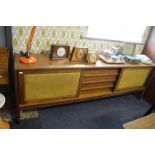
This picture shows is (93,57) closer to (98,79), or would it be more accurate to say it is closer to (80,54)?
(80,54)

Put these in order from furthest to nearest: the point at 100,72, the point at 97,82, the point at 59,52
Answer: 1. the point at 97,82
2. the point at 100,72
3. the point at 59,52

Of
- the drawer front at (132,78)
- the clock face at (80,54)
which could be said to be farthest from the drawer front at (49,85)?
the drawer front at (132,78)

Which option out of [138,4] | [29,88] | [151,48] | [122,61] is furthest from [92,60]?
[151,48]

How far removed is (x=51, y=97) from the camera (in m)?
1.73

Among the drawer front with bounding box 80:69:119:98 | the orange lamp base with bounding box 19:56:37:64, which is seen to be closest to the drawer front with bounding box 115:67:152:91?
the drawer front with bounding box 80:69:119:98

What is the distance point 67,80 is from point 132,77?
3.61ft

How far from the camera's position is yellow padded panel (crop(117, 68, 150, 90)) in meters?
2.08

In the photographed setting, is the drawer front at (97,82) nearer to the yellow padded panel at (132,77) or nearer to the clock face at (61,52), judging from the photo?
the yellow padded panel at (132,77)

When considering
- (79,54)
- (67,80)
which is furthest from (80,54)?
(67,80)

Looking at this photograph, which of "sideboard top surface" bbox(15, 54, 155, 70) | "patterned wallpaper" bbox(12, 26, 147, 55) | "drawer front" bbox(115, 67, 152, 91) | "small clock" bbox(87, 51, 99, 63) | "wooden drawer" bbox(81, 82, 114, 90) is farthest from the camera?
"drawer front" bbox(115, 67, 152, 91)

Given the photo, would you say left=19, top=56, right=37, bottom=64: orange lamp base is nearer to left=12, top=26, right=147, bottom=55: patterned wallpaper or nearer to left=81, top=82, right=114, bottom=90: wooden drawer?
left=12, top=26, right=147, bottom=55: patterned wallpaper

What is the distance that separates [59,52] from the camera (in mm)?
1748
